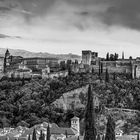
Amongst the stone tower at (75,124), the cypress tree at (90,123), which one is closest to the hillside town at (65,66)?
the stone tower at (75,124)

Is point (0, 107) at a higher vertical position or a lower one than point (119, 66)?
lower

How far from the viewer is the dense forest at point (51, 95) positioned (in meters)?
86.9

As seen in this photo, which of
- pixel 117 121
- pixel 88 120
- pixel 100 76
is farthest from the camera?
pixel 100 76

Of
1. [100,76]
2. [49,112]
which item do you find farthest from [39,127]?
[100,76]

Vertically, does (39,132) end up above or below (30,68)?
below

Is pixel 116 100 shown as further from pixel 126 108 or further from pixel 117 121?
pixel 117 121

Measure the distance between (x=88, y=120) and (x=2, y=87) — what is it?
77.1 meters

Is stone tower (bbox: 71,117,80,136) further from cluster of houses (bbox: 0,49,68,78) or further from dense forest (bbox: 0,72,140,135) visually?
cluster of houses (bbox: 0,49,68,78)

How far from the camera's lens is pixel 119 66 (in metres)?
110

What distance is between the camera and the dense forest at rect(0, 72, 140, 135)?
86938 millimetres

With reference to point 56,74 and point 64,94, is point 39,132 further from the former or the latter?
point 56,74

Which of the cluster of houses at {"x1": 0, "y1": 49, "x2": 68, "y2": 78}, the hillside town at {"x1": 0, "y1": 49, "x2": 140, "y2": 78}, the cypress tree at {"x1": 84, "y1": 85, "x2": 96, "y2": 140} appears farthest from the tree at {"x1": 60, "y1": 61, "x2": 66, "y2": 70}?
the cypress tree at {"x1": 84, "y1": 85, "x2": 96, "y2": 140}

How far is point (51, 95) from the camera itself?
96.2 meters

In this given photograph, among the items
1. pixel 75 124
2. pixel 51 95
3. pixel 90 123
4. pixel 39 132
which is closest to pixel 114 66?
pixel 51 95
